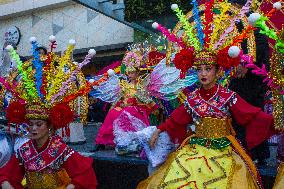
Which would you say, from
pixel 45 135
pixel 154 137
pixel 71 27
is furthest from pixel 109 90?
pixel 71 27

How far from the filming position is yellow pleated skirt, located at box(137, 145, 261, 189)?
11.4ft

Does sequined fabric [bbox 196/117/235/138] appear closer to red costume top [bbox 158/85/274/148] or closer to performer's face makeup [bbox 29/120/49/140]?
red costume top [bbox 158/85/274/148]

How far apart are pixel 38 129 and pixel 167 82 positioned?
6.04 ft

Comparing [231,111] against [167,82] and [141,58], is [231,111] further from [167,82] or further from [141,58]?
[141,58]

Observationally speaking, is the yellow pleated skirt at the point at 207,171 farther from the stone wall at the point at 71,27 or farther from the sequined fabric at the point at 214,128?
the stone wall at the point at 71,27

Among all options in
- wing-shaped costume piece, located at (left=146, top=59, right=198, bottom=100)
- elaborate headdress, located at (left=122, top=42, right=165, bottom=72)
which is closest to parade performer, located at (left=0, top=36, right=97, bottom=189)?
wing-shaped costume piece, located at (left=146, top=59, right=198, bottom=100)

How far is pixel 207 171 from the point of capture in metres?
3.54

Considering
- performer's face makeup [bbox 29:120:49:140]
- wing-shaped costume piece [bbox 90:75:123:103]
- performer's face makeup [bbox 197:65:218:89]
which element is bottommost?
wing-shaped costume piece [bbox 90:75:123:103]

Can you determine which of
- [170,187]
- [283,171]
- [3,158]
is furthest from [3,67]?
[283,171]

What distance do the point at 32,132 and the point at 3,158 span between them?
700 millimetres

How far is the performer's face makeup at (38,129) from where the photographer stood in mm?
3836

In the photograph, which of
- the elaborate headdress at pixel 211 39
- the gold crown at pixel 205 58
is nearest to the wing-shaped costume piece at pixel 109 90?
the elaborate headdress at pixel 211 39

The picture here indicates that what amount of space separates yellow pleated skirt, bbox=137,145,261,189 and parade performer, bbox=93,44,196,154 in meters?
1.58

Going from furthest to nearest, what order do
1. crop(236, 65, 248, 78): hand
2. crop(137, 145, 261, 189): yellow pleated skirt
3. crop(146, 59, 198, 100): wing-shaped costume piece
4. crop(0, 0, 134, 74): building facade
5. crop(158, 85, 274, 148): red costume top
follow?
crop(0, 0, 134, 74): building facade → crop(146, 59, 198, 100): wing-shaped costume piece → crop(236, 65, 248, 78): hand → crop(158, 85, 274, 148): red costume top → crop(137, 145, 261, 189): yellow pleated skirt
